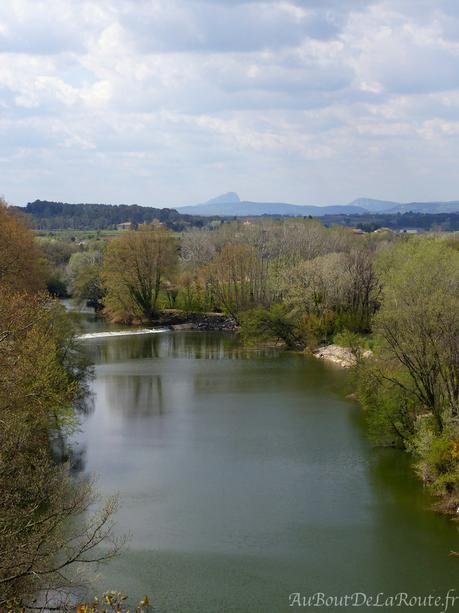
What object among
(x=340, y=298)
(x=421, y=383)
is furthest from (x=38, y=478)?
(x=340, y=298)

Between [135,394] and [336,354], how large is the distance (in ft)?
38.8

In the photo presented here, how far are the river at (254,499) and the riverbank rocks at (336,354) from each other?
356cm

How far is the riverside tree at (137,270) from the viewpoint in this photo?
168 feet

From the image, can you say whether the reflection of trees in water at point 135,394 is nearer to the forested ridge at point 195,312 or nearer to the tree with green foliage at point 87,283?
the forested ridge at point 195,312

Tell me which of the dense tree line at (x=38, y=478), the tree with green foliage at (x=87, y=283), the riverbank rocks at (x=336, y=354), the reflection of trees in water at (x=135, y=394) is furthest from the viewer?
the tree with green foliage at (x=87, y=283)

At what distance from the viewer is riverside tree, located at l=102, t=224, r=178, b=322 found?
51.1 metres

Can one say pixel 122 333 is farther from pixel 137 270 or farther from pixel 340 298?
pixel 340 298

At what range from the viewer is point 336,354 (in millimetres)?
36844

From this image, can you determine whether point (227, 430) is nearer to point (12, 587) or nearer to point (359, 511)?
point (359, 511)

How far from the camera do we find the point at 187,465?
20.4 m

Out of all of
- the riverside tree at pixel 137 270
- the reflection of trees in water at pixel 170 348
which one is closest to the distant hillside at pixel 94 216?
the riverside tree at pixel 137 270

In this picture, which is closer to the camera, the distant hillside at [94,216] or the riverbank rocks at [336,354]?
the riverbank rocks at [336,354]

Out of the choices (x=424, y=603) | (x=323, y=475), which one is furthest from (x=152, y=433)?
(x=424, y=603)

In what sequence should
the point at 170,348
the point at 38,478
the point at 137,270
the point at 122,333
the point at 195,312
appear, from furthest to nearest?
the point at 195,312 < the point at 137,270 < the point at 122,333 < the point at 170,348 < the point at 38,478
